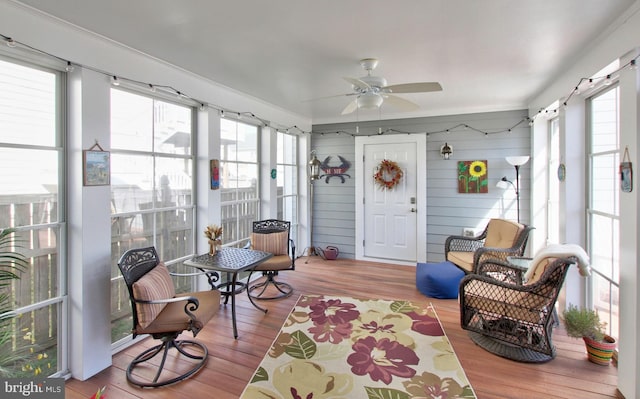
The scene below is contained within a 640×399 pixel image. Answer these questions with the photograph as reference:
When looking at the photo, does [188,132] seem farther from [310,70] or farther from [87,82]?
[310,70]

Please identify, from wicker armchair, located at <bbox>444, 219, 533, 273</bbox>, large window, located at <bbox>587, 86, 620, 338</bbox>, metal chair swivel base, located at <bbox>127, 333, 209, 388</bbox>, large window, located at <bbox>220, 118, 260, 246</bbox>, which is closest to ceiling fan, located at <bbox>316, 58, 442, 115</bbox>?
large window, located at <bbox>587, 86, 620, 338</bbox>

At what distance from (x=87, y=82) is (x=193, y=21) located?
930 millimetres

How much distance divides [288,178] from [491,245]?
3259mm

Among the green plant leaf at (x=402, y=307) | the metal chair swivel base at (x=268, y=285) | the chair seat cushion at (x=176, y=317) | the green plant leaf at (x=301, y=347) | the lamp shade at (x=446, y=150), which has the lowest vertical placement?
the green plant leaf at (x=301, y=347)

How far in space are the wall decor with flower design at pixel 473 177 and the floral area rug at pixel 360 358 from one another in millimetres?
2239

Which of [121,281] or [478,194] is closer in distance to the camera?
[121,281]

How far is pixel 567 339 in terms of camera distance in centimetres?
286

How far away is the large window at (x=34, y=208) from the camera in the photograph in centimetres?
204

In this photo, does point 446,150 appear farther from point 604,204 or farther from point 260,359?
point 260,359

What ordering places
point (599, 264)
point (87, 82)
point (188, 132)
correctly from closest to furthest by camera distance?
point (87, 82)
point (599, 264)
point (188, 132)

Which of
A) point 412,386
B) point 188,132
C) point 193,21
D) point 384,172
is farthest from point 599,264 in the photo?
point 188,132

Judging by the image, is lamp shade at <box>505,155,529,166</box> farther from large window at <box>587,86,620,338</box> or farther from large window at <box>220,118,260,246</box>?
large window at <box>220,118,260,246</box>

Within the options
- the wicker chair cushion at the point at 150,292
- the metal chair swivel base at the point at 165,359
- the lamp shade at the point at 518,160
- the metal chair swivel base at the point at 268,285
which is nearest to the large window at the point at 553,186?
the lamp shade at the point at 518,160

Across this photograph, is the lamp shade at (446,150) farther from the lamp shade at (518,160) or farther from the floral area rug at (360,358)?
the floral area rug at (360,358)
